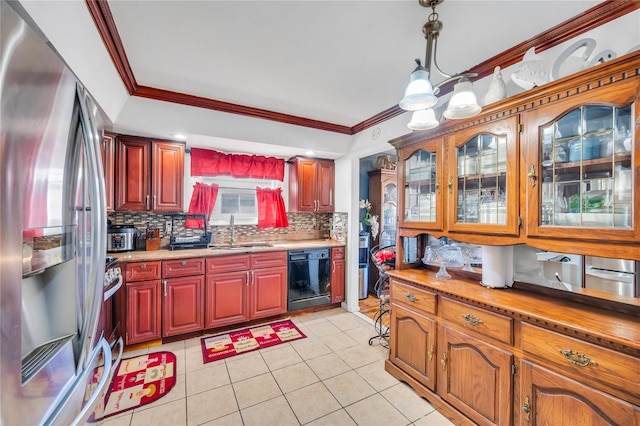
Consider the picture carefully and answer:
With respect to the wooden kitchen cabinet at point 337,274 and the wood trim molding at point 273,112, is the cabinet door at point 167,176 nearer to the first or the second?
the wood trim molding at point 273,112

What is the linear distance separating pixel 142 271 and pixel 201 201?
1099mm

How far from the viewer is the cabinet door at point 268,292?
3232 millimetres

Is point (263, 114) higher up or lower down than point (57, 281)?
higher up

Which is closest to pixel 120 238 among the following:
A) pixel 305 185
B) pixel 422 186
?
pixel 305 185

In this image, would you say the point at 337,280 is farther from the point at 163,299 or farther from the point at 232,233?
the point at 163,299

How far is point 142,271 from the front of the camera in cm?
266

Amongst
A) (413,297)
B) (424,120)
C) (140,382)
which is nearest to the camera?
(424,120)

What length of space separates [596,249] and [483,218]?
58 centimetres

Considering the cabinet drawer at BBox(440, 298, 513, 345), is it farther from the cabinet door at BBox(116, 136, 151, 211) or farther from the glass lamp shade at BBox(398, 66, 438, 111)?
the cabinet door at BBox(116, 136, 151, 211)

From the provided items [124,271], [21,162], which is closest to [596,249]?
[21,162]

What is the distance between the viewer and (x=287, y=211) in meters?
4.05

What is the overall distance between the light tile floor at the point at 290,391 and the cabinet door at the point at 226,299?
31 cm

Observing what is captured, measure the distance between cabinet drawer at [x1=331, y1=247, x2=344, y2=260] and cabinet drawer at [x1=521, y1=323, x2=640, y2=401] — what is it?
2506 mm

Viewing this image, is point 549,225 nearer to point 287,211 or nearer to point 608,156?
point 608,156
